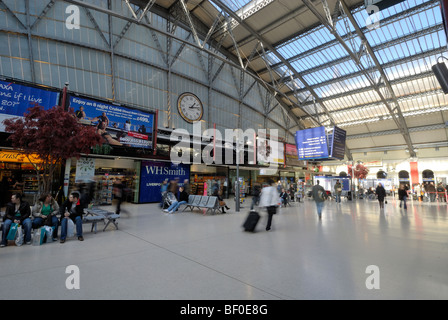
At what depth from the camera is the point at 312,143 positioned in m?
17.5

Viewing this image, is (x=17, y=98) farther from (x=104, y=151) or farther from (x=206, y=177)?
(x=206, y=177)

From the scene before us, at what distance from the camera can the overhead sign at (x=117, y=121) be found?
13.2 meters

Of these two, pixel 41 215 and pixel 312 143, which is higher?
pixel 312 143

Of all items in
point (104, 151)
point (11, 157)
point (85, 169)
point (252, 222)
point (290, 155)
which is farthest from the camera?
point (290, 155)

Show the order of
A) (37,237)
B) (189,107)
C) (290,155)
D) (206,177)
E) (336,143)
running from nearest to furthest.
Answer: (37,237) → (336,143) → (189,107) → (206,177) → (290,155)

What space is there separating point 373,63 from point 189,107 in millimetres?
20642

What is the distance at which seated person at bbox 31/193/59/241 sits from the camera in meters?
6.01

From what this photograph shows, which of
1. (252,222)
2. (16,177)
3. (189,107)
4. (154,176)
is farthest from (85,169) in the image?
(252,222)

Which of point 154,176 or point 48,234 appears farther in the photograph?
point 154,176

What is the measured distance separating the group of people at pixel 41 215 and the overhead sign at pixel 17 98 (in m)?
6.96

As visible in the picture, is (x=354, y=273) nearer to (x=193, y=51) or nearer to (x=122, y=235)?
(x=122, y=235)

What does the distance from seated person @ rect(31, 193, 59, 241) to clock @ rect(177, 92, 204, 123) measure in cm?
1488

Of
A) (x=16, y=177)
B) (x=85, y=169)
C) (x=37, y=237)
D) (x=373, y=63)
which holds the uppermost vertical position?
(x=373, y=63)

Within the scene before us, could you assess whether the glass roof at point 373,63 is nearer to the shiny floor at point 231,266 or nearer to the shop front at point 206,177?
the shop front at point 206,177
